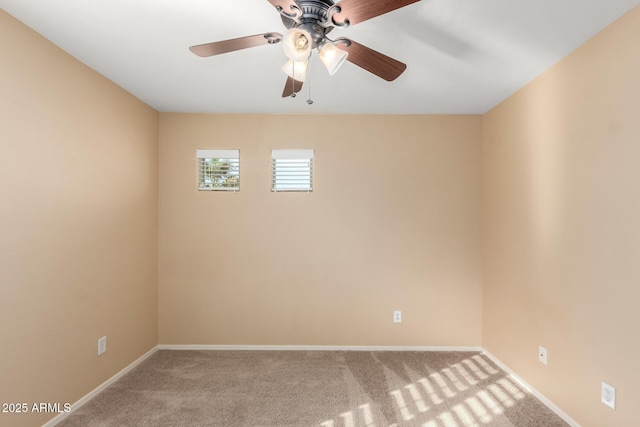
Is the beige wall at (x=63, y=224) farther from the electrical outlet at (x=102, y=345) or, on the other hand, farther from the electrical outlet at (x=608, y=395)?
the electrical outlet at (x=608, y=395)

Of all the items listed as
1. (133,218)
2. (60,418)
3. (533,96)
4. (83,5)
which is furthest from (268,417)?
(533,96)

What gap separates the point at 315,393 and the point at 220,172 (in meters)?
2.25

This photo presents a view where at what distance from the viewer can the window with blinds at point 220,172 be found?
138 inches

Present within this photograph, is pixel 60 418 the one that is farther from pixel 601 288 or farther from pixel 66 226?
pixel 601 288

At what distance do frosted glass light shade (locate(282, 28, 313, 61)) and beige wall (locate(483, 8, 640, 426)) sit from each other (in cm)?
175

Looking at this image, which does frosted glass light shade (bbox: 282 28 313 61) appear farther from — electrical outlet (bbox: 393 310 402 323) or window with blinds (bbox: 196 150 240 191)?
electrical outlet (bbox: 393 310 402 323)

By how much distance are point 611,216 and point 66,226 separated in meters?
3.36

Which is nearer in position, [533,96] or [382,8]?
[382,8]

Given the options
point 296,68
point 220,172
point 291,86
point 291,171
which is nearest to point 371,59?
point 296,68

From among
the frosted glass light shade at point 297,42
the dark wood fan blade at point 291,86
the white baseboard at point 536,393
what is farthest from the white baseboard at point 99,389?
the white baseboard at point 536,393

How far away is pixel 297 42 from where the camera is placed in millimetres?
1333

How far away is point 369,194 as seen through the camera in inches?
138

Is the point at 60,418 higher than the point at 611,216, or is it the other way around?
the point at 611,216

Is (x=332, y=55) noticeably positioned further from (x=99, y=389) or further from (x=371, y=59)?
(x=99, y=389)
